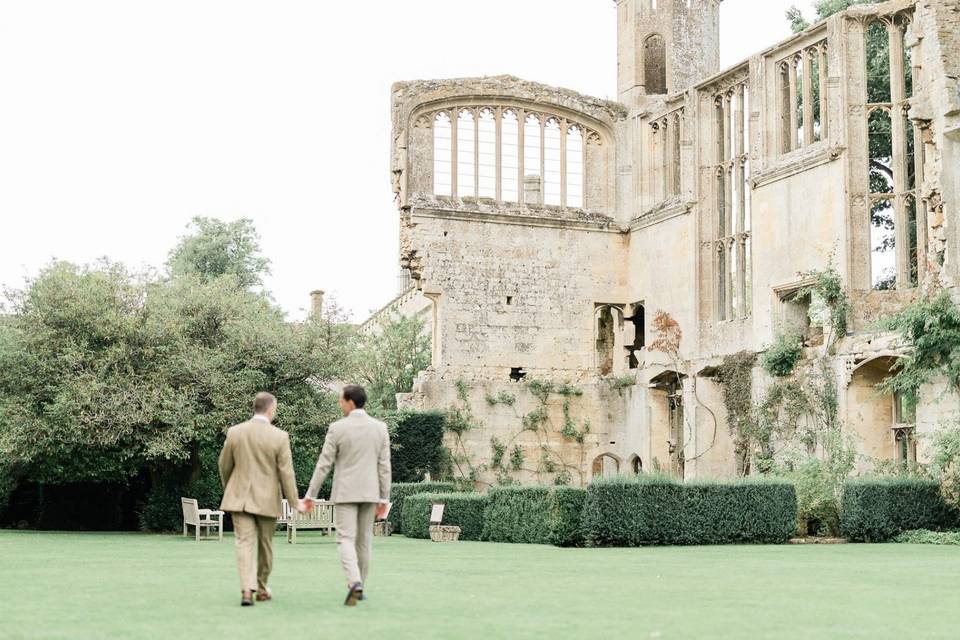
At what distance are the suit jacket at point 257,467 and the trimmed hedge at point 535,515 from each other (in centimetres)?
1036

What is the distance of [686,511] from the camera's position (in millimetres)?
20000

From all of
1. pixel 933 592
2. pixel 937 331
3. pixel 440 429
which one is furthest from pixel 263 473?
pixel 440 429

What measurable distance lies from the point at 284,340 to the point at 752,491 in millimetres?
9264

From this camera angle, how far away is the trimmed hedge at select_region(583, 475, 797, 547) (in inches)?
773

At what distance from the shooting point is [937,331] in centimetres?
2292

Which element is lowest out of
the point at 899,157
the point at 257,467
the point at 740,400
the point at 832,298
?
the point at 257,467

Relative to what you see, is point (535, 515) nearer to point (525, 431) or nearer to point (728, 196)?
point (525, 431)

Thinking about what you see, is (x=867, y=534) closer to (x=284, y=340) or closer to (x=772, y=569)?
(x=772, y=569)

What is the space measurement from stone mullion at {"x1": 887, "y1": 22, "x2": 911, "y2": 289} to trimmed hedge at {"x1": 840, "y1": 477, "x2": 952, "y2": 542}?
23.1ft

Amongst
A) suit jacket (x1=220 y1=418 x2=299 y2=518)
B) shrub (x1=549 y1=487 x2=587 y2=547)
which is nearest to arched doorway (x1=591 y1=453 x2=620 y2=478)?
shrub (x1=549 y1=487 x2=587 y2=547)

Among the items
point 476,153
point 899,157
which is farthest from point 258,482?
point 476,153

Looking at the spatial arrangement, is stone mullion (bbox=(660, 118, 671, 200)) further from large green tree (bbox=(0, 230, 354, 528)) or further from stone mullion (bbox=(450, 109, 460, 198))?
large green tree (bbox=(0, 230, 354, 528))

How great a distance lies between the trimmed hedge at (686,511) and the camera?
64.4ft

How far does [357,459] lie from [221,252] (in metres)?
44.0
